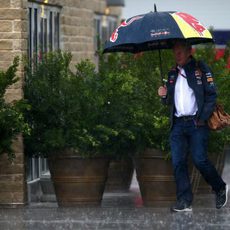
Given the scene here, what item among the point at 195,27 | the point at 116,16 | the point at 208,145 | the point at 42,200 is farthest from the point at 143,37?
the point at 116,16

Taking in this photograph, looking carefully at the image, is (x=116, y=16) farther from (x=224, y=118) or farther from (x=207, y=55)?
(x=224, y=118)

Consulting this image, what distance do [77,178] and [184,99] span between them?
163cm

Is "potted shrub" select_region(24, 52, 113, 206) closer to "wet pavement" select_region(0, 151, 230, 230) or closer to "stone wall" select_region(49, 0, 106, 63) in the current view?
"wet pavement" select_region(0, 151, 230, 230)

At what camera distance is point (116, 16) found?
973 inches

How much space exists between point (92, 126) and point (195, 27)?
5.62 feet

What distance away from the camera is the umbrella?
1354 cm

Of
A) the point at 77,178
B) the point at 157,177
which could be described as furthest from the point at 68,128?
the point at 157,177

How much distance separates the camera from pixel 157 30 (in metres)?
13.6

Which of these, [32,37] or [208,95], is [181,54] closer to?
[208,95]

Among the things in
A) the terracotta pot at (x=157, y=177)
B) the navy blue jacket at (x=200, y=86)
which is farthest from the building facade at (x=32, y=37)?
the navy blue jacket at (x=200, y=86)

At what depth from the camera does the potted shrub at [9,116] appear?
13.8 m

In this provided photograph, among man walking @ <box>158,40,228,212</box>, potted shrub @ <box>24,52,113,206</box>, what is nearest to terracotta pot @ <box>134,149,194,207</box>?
potted shrub @ <box>24,52,113,206</box>

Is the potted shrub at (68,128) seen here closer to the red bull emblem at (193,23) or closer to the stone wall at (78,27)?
the red bull emblem at (193,23)

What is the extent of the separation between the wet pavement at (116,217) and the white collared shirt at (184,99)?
108 centimetres
